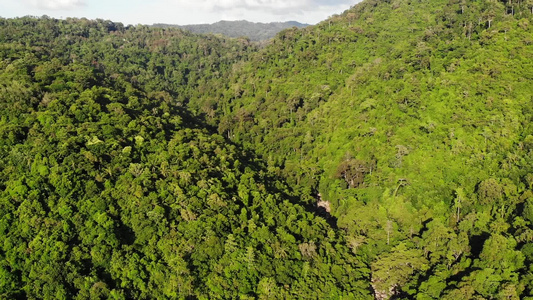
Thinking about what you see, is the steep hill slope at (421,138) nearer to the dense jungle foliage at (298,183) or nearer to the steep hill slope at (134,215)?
the dense jungle foliage at (298,183)

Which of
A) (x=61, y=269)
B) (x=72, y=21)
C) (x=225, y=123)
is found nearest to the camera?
(x=61, y=269)

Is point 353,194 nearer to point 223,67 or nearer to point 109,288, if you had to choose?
point 109,288

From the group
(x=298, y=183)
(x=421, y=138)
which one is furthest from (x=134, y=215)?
(x=421, y=138)

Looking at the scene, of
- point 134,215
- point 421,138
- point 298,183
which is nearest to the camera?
point 134,215

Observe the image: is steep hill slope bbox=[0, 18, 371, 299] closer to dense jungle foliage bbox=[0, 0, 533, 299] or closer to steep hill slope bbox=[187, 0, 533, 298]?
dense jungle foliage bbox=[0, 0, 533, 299]

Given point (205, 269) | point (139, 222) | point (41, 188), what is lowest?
point (205, 269)

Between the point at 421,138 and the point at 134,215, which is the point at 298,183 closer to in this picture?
the point at 421,138

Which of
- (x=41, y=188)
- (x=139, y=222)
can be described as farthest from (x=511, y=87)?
(x=41, y=188)

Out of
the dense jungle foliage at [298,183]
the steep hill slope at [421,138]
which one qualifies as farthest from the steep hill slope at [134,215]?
the steep hill slope at [421,138]

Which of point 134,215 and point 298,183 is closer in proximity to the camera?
point 134,215
